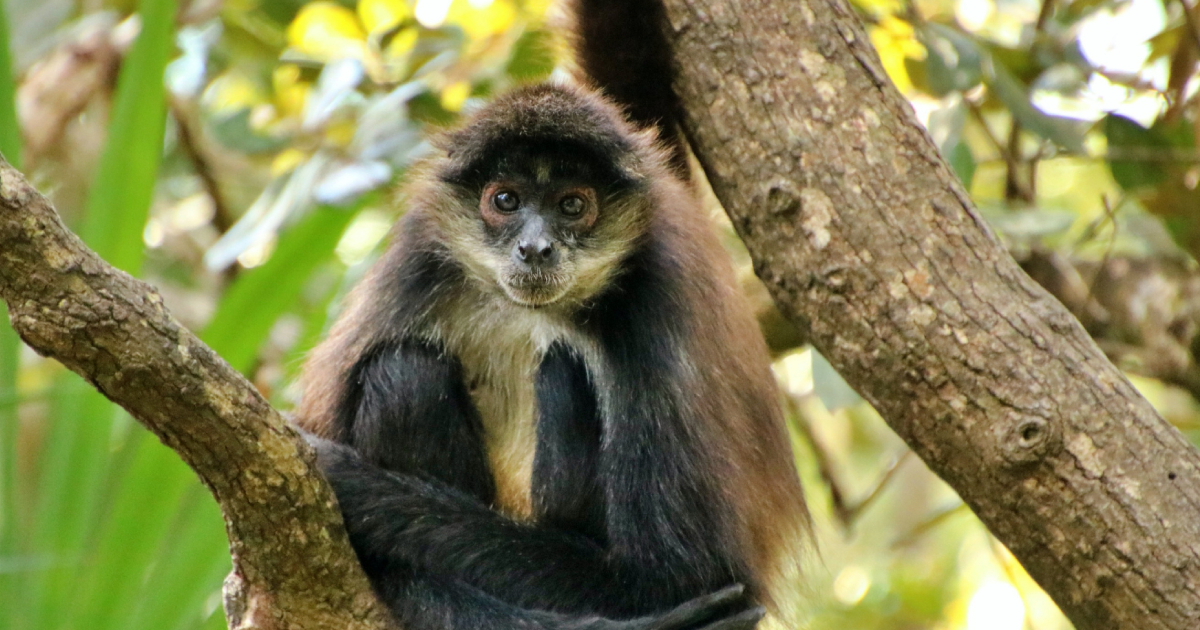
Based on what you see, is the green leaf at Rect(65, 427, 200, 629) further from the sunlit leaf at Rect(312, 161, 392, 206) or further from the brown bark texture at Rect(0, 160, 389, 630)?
the sunlit leaf at Rect(312, 161, 392, 206)

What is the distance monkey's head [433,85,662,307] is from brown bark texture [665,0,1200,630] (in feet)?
1.04

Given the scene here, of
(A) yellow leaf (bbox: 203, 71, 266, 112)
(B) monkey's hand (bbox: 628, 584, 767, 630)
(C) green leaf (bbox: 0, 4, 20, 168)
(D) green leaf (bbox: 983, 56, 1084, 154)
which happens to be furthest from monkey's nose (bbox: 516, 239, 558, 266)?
(A) yellow leaf (bbox: 203, 71, 266, 112)

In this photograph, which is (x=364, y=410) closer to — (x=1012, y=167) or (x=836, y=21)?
(x=836, y=21)

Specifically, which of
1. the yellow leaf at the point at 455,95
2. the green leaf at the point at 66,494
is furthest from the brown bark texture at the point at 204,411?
the yellow leaf at the point at 455,95

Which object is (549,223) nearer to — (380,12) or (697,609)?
(697,609)

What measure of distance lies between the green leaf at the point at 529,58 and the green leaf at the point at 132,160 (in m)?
1.53

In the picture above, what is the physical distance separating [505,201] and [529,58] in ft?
4.57

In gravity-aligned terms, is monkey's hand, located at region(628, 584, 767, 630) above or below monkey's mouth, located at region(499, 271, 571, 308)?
→ below

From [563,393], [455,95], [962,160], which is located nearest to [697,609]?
[563,393]

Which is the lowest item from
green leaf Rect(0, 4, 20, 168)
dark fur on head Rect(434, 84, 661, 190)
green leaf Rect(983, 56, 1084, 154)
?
green leaf Rect(983, 56, 1084, 154)

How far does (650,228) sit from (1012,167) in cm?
204

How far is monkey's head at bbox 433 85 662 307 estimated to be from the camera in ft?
12.5

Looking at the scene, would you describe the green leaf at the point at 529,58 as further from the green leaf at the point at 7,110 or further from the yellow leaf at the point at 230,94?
the yellow leaf at the point at 230,94

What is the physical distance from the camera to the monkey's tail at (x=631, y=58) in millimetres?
3994
